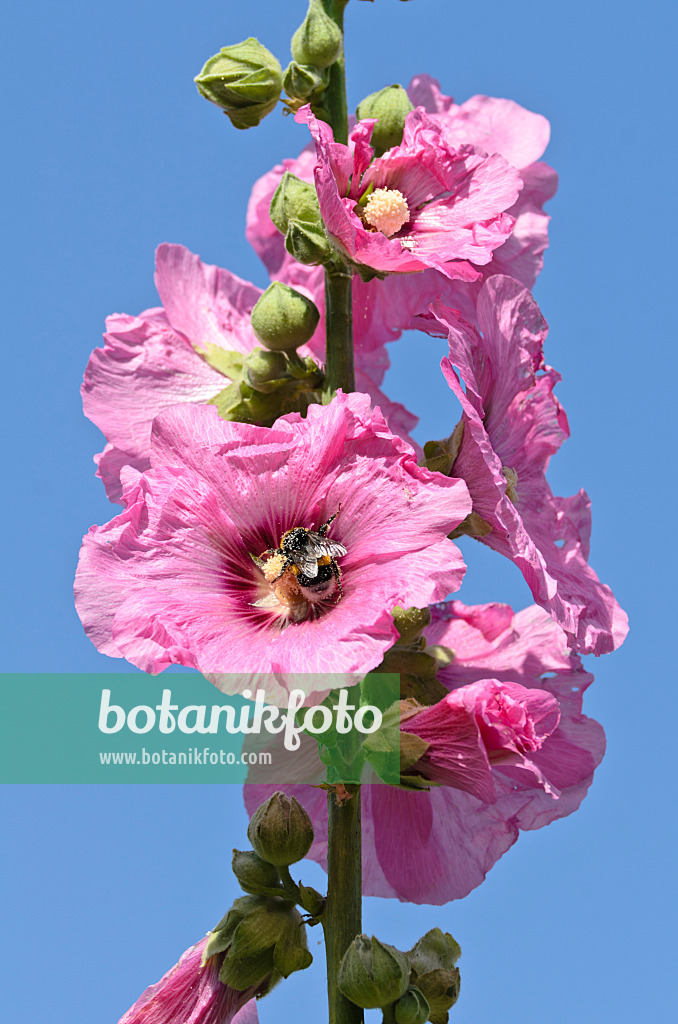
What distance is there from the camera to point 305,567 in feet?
5.93

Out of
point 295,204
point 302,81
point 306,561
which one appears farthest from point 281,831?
point 302,81

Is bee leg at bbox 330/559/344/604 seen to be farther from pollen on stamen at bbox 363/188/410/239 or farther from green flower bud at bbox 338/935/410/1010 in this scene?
pollen on stamen at bbox 363/188/410/239

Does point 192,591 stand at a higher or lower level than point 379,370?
lower

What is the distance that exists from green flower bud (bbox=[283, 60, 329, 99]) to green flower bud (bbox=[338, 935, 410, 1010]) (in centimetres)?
153

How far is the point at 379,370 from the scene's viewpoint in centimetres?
262

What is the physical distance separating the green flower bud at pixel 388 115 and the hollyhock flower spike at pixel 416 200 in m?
0.08

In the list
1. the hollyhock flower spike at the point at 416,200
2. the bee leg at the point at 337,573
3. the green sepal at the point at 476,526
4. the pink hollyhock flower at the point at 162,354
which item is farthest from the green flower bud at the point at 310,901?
the hollyhock flower spike at the point at 416,200

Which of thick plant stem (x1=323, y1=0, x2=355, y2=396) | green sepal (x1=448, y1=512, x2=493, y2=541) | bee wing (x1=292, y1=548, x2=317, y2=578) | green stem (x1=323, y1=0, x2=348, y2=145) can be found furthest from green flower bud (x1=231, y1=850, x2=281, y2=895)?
green stem (x1=323, y1=0, x2=348, y2=145)

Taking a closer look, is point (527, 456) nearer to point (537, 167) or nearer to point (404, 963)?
point (537, 167)

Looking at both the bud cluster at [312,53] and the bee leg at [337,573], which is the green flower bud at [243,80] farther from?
the bee leg at [337,573]

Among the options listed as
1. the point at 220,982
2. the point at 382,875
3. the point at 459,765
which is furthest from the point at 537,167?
the point at 220,982

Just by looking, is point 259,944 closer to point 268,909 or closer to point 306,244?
point 268,909

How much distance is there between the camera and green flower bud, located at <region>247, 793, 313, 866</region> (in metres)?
1.97

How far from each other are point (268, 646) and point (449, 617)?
2.97 feet
